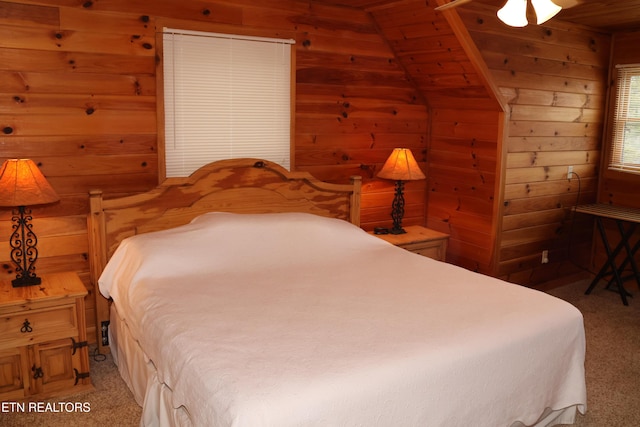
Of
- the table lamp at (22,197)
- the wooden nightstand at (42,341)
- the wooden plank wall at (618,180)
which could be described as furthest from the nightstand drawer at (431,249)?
the table lamp at (22,197)

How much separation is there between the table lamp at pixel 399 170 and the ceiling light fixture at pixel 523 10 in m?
1.89

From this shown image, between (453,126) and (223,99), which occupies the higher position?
(223,99)

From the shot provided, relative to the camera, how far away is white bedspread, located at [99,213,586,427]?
5.83 feet

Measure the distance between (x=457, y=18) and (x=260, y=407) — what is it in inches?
109

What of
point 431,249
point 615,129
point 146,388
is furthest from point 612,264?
point 146,388

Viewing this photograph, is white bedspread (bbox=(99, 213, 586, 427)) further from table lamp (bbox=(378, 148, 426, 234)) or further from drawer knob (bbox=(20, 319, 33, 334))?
table lamp (bbox=(378, 148, 426, 234))

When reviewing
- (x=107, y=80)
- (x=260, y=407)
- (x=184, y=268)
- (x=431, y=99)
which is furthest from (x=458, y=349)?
(x=431, y=99)

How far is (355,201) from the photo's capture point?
3.94m

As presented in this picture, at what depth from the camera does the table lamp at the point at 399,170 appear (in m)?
3.92

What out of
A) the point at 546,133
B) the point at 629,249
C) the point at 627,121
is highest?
the point at 627,121

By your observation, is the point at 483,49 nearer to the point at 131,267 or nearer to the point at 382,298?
the point at 382,298

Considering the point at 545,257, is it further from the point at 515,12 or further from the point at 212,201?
the point at 515,12

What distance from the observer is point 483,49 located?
3.72 meters

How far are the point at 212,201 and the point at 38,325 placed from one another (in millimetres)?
1166
